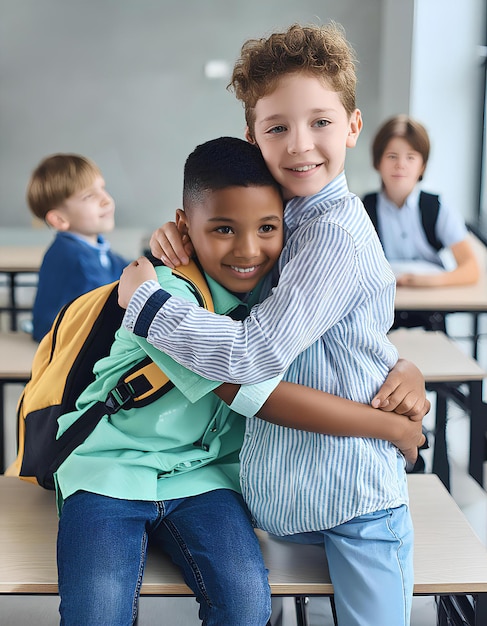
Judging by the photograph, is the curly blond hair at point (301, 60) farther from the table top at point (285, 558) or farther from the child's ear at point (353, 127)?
the table top at point (285, 558)

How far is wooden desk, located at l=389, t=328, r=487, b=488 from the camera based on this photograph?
2.54 m

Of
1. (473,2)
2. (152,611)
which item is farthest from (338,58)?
(473,2)

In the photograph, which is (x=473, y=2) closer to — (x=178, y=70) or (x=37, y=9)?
(x=178, y=70)

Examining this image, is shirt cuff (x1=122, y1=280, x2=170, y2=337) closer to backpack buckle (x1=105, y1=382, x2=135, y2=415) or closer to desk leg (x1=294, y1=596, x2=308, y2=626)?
backpack buckle (x1=105, y1=382, x2=135, y2=415)

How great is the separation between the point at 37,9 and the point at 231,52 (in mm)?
1456

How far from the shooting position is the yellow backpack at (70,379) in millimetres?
1433

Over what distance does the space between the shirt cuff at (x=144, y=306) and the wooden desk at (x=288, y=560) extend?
0.41 metres

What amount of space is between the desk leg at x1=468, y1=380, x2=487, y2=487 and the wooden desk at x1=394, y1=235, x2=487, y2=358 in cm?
45

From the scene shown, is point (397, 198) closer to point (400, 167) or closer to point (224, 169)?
point (400, 167)

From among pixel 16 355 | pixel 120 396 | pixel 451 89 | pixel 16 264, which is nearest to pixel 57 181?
pixel 16 355

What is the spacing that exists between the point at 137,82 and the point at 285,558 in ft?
17.9

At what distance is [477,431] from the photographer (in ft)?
9.15

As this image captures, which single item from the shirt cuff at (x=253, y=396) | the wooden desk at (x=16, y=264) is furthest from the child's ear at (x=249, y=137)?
the wooden desk at (x=16, y=264)

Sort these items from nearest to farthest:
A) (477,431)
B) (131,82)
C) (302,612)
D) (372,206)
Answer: (302,612)
(477,431)
(372,206)
(131,82)
